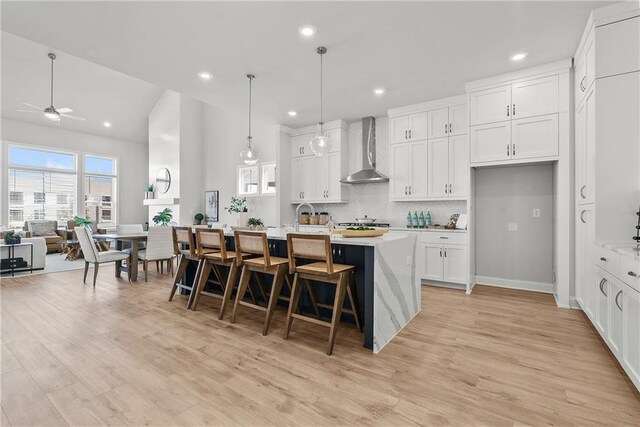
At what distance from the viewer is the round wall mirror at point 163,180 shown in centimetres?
857

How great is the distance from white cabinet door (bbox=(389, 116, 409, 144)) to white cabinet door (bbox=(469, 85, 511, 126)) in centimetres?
110

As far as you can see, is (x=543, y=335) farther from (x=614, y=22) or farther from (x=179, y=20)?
(x=179, y=20)

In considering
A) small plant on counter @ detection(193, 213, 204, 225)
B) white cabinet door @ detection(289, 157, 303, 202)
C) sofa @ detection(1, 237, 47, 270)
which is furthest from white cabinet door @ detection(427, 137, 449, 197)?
sofa @ detection(1, 237, 47, 270)

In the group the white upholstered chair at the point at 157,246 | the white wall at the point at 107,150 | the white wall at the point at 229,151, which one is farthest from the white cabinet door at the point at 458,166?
the white wall at the point at 107,150

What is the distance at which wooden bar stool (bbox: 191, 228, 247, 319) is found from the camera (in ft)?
10.6

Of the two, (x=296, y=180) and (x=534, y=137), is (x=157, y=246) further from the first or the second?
(x=534, y=137)

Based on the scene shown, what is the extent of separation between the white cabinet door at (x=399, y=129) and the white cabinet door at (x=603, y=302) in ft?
10.7

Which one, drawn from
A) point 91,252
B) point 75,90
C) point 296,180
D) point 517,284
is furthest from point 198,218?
point 517,284

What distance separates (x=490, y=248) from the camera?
470 centimetres

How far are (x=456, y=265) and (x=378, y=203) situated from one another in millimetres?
1876

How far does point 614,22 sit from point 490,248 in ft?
9.80

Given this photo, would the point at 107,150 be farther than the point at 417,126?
Yes

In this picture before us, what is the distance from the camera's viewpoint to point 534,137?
3805 mm


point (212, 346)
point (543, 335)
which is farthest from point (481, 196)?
point (212, 346)
